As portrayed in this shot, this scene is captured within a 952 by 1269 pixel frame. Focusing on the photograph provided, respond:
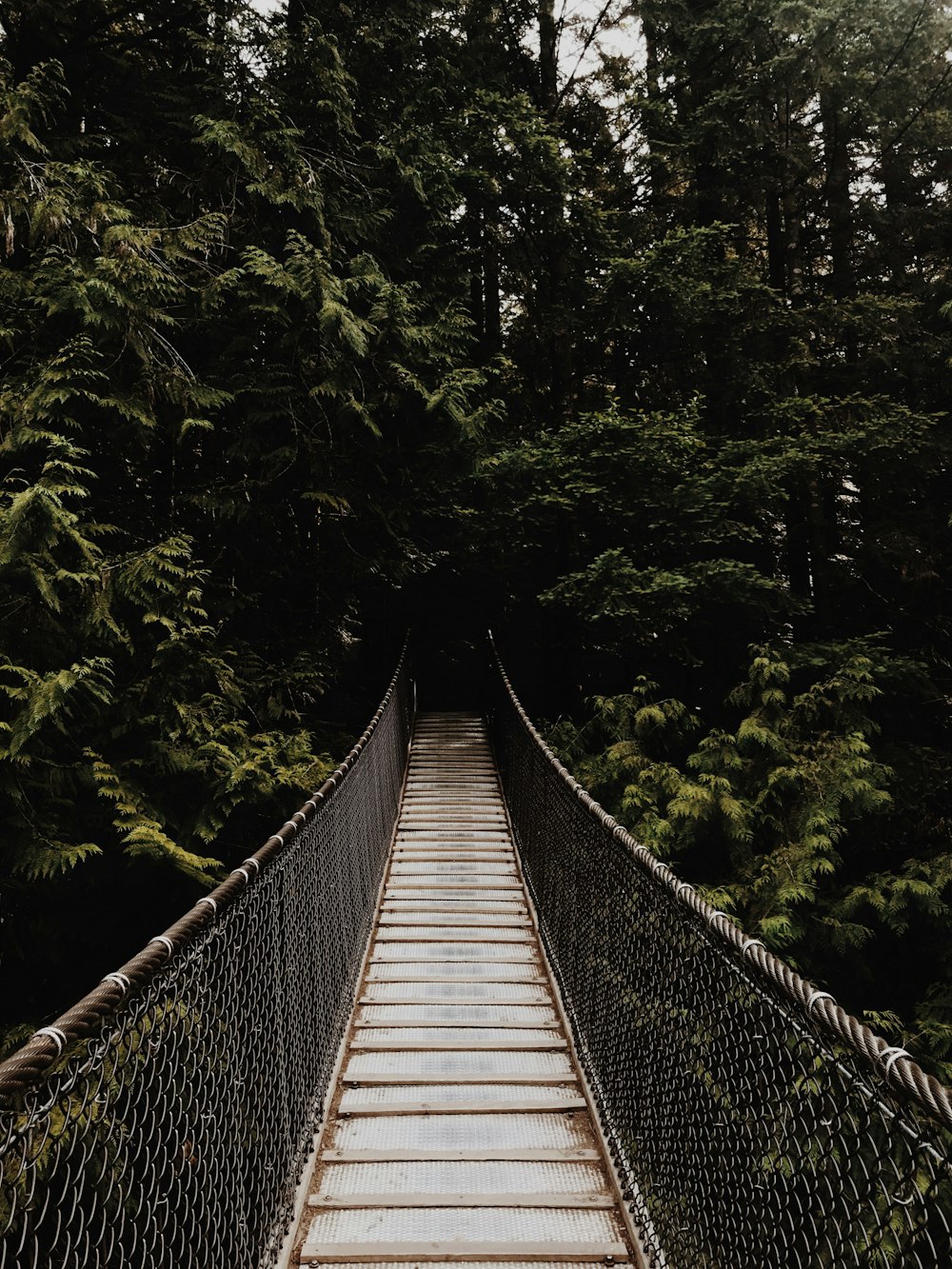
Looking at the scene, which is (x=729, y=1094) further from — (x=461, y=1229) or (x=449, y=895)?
(x=449, y=895)

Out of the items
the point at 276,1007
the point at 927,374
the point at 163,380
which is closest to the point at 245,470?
the point at 163,380

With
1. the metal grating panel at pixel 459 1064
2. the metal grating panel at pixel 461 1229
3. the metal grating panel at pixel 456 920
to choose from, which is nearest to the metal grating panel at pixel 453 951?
the metal grating panel at pixel 456 920

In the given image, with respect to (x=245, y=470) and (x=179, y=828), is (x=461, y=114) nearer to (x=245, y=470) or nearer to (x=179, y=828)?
(x=245, y=470)

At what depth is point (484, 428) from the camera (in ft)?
18.8

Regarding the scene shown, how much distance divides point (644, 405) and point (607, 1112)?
7596mm

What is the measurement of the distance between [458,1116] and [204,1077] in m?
1.15

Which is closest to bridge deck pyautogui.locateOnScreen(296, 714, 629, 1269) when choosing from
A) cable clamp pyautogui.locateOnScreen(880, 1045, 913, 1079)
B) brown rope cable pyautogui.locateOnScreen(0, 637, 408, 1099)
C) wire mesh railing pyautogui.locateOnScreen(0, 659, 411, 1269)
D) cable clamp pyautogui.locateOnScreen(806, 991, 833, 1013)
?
wire mesh railing pyautogui.locateOnScreen(0, 659, 411, 1269)

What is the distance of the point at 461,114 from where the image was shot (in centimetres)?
693

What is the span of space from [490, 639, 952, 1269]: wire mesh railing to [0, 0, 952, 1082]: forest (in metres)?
1.87

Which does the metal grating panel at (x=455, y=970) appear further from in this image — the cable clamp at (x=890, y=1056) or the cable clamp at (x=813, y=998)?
the cable clamp at (x=890, y=1056)

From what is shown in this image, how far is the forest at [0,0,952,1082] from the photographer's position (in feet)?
13.7

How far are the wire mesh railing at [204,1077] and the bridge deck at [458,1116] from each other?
0.16 meters

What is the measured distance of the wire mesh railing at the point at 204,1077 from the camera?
1.12 meters

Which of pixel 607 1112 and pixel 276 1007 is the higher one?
pixel 276 1007
